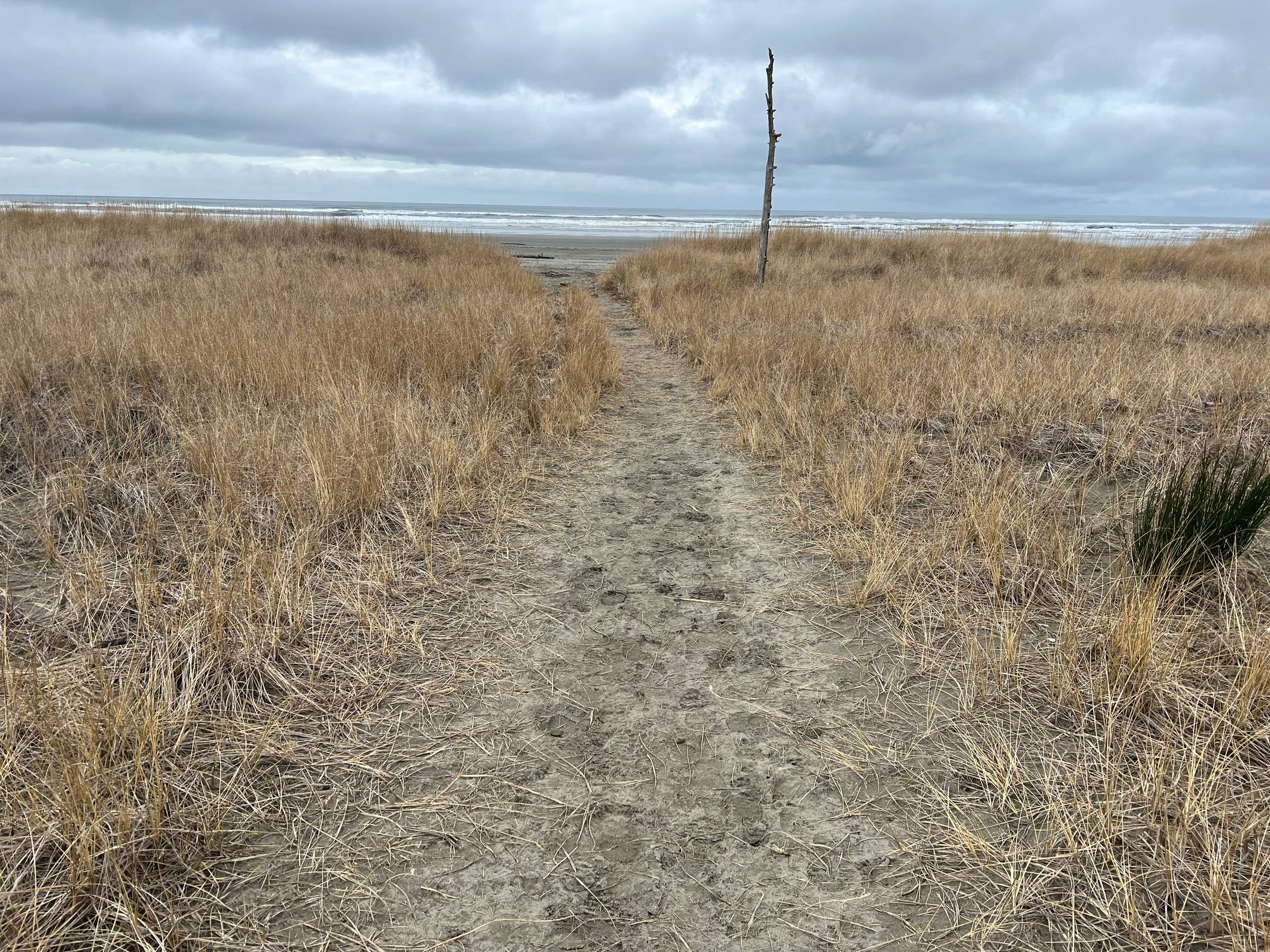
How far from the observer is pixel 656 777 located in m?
2.24

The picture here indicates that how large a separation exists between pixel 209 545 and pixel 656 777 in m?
2.52

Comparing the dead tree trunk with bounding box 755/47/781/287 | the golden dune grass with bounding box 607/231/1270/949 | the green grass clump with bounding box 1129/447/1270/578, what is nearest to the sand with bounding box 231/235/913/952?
the golden dune grass with bounding box 607/231/1270/949

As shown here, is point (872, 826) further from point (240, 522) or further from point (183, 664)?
point (240, 522)

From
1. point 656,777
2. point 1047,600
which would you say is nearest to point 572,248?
point 1047,600

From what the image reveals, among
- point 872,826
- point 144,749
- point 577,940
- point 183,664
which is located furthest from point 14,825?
point 872,826

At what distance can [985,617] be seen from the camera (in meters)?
3.05

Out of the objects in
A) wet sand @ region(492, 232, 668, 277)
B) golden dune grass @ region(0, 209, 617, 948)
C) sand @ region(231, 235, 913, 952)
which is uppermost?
wet sand @ region(492, 232, 668, 277)

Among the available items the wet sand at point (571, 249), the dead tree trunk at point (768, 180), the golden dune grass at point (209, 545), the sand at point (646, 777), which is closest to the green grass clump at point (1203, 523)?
the sand at point (646, 777)

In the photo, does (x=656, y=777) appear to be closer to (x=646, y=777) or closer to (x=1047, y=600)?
(x=646, y=777)

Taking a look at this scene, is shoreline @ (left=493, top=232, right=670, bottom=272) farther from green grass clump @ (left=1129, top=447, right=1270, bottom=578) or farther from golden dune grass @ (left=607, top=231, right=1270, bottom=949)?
green grass clump @ (left=1129, top=447, right=1270, bottom=578)

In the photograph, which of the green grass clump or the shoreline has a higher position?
the shoreline

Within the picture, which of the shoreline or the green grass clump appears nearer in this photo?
the green grass clump

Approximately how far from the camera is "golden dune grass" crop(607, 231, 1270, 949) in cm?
180

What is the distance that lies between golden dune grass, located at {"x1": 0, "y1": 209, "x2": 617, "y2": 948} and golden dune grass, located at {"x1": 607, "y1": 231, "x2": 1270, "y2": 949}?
1.92m
